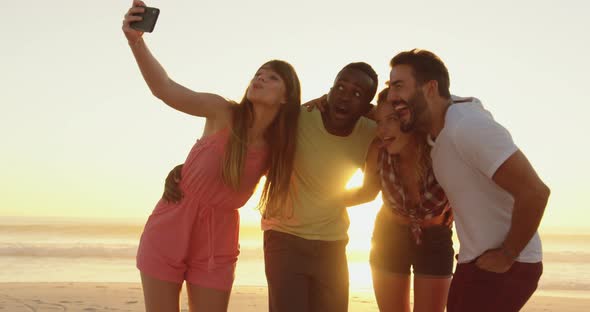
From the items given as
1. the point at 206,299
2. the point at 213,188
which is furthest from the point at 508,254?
the point at 206,299

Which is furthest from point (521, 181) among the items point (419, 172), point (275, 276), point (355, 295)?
point (355, 295)

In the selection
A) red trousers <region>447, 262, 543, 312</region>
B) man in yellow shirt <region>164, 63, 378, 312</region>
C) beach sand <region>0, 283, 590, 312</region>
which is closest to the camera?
red trousers <region>447, 262, 543, 312</region>

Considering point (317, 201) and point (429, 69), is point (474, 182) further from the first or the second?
point (317, 201)

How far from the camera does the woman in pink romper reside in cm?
452

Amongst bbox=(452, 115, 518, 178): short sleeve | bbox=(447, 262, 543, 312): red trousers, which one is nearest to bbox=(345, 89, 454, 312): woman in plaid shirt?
bbox=(447, 262, 543, 312): red trousers

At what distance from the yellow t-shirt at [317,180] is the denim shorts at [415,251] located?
404 mm

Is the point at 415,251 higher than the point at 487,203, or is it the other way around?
the point at 487,203

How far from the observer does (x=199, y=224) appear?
4.61 meters

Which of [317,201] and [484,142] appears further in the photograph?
[317,201]

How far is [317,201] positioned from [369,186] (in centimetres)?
41

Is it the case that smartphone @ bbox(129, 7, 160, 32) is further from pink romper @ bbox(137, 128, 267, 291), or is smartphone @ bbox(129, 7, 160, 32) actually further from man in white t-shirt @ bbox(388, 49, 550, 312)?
man in white t-shirt @ bbox(388, 49, 550, 312)

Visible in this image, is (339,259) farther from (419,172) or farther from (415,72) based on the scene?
(415,72)

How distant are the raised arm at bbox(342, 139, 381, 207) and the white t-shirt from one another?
131cm

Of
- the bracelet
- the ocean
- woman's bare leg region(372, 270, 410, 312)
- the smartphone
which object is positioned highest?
the smartphone
